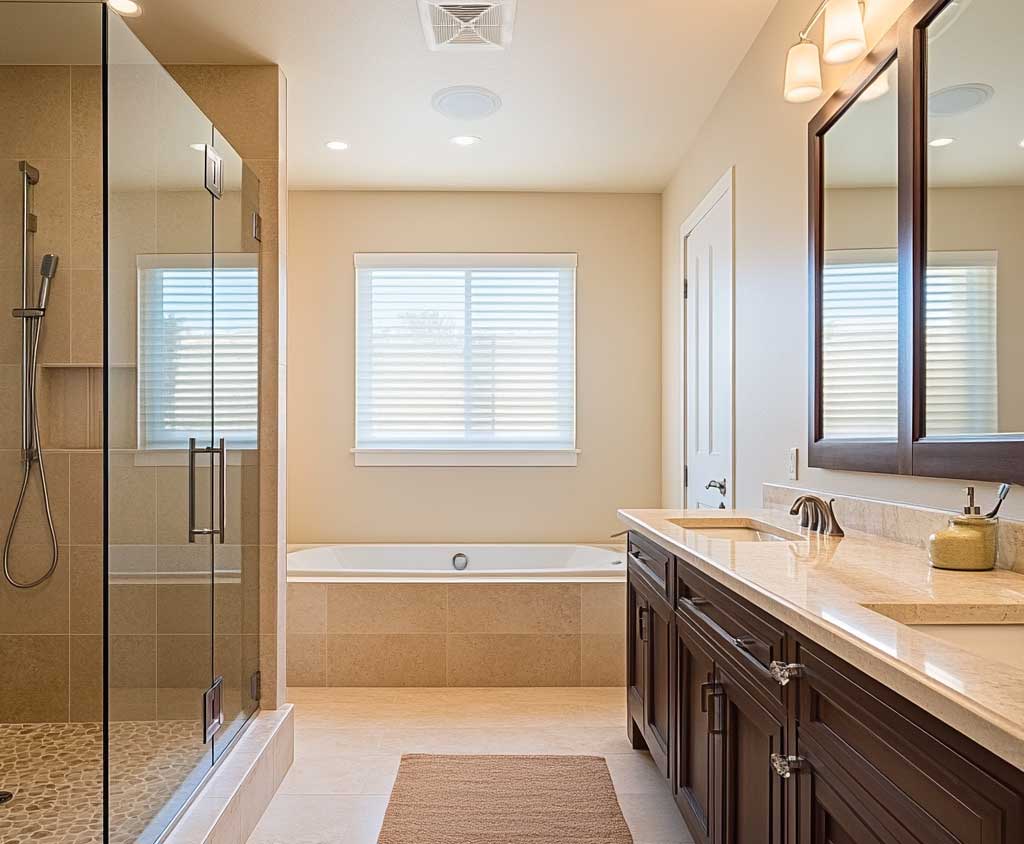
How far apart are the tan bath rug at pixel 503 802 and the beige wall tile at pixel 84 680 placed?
2.95ft

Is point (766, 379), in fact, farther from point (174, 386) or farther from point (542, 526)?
point (542, 526)

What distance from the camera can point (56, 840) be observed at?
6.41ft

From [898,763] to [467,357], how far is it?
14.1 feet

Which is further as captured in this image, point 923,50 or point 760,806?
point 923,50

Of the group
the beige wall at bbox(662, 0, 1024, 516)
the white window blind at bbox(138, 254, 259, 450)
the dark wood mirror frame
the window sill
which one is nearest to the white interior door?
the beige wall at bbox(662, 0, 1024, 516)

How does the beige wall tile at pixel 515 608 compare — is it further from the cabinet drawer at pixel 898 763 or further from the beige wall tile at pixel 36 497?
the cabinet drawer at pixel 898 763

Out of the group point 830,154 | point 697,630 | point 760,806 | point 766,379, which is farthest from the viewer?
point 766,379

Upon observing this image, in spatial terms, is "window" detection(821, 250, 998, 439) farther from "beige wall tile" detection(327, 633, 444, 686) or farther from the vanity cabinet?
"beige wall tile" detection(327, 633, 444, 686)

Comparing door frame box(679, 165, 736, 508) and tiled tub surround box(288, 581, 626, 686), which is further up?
door frame box(679, 165, 736, 508)

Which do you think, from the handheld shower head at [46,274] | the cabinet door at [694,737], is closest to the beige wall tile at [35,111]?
the handheld shower head at [46,274]

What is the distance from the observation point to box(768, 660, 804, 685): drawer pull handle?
145cm

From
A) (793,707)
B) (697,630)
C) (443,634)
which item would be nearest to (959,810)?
(793,707)

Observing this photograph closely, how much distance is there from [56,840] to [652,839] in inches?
60.5

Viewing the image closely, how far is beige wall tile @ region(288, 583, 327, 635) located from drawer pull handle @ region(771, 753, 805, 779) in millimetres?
2803
